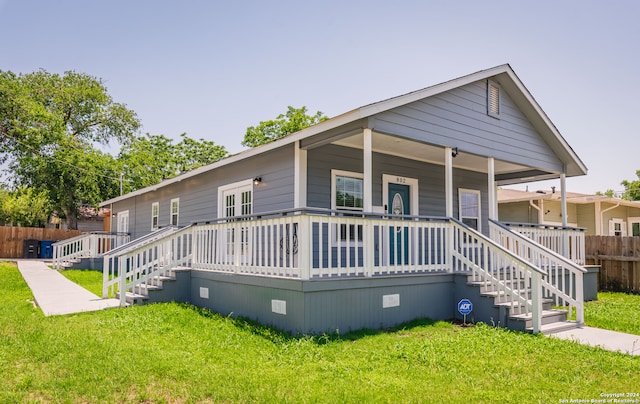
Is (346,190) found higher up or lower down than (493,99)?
lower down

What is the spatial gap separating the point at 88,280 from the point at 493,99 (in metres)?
11.6

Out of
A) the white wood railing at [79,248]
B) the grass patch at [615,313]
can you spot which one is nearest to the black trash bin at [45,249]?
the white wood railing at [79,248]

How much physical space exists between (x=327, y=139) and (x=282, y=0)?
5201 millimetres

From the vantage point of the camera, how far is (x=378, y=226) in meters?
7.15

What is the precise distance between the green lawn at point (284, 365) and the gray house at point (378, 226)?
1.95 ft

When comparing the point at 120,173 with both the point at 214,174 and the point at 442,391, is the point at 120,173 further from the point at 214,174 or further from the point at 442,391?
the point at 442,391

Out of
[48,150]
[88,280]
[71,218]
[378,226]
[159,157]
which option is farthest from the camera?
[159,157]

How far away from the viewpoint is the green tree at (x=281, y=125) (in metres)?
32.1

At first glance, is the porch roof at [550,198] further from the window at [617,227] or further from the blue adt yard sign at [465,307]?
the blue adt yard sign at [465,307]

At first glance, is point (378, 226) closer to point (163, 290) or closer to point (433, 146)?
point (433, 146)

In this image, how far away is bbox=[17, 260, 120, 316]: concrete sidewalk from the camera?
7.82m

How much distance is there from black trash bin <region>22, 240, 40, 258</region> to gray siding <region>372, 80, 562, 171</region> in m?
23.4

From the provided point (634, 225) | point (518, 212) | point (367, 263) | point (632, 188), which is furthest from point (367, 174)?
point (632, 188)

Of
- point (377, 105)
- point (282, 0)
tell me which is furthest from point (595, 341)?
point (282, 0)
